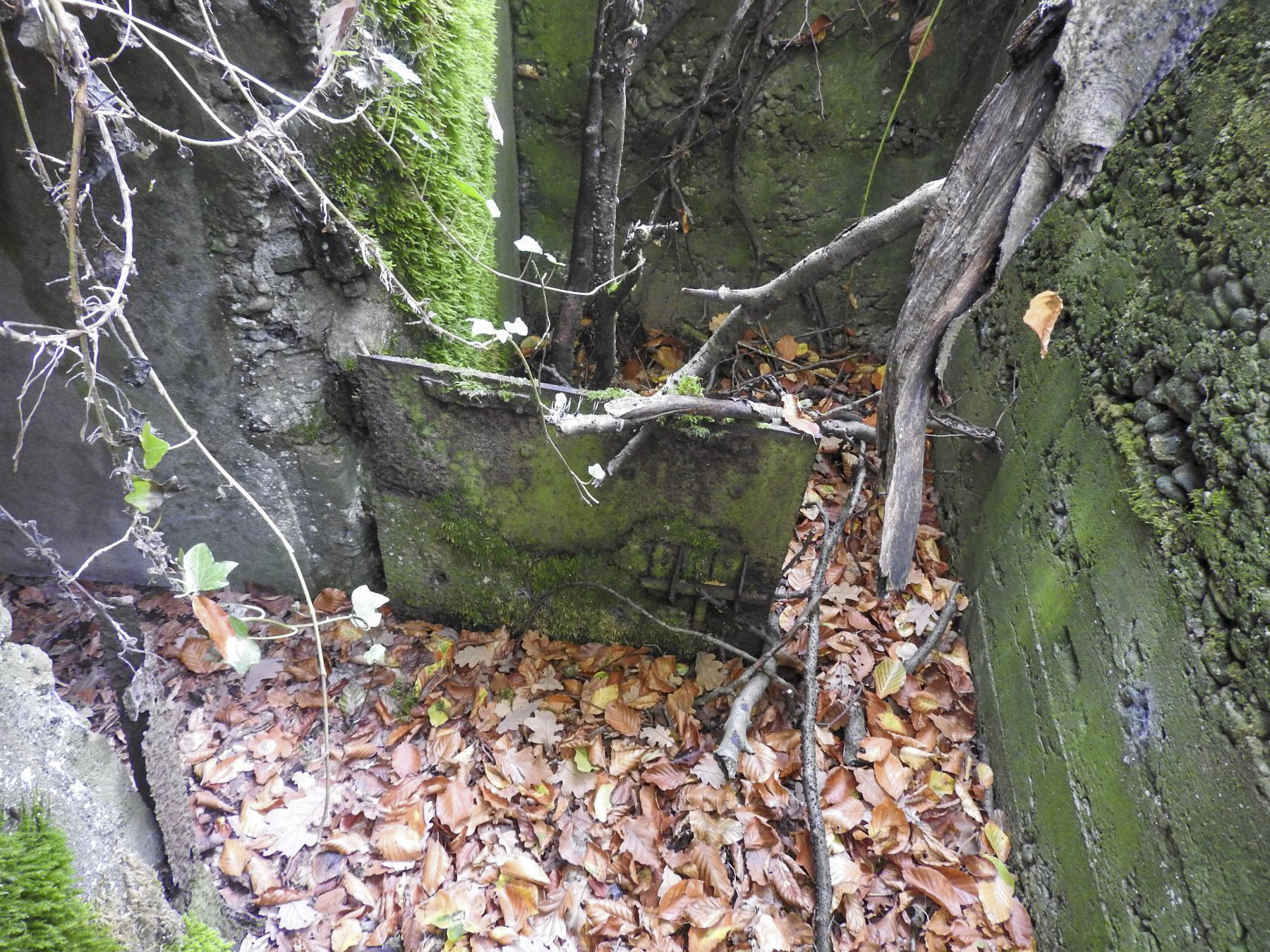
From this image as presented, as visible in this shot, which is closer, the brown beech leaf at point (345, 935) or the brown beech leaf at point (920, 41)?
the brown beech leaf at point (345, 935)

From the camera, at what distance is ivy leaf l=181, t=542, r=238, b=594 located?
3.76 feet

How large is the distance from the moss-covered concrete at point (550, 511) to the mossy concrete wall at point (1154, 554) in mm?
954

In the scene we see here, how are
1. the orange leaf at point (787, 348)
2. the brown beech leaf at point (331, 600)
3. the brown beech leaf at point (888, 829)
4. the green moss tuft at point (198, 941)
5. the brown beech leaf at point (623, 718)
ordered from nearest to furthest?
the green moss tuft at point (198, 941), the brown beech leaf at point (888, 829), the brown beech leaf at point (623, 718), the brown beech leaf at point (331, 600), the orange leaf at point (787, 348)

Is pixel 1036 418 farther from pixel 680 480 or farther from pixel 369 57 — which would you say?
pixel 369 57

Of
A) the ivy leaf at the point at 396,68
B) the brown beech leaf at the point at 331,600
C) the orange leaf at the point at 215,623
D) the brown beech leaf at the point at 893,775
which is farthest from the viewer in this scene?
the brown beech leaf at the point at 331,600

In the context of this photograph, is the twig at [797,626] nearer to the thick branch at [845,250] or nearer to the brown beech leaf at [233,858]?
the thick branch at [845,250]

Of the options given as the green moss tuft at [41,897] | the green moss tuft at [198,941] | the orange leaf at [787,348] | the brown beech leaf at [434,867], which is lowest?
the brown beech leaf at [434,867]

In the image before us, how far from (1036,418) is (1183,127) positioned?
1009 mm

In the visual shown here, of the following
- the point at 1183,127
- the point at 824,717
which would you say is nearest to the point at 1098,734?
the point at 824,717

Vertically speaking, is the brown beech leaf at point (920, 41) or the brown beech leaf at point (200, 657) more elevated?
the brown beech leaf at point (920, 41)

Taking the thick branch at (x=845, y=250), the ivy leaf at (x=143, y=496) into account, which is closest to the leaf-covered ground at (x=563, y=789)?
the ivy leaf at (x=143, y=496)

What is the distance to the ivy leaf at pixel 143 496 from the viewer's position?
3.78ft

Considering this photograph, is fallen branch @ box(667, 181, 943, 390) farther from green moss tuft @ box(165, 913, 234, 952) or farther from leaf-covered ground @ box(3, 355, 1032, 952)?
green moss tuft @ box(165, 913, 234, 952)

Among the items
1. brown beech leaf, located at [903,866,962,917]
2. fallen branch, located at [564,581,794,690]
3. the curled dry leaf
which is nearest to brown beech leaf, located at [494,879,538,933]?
the curled dry leaf
